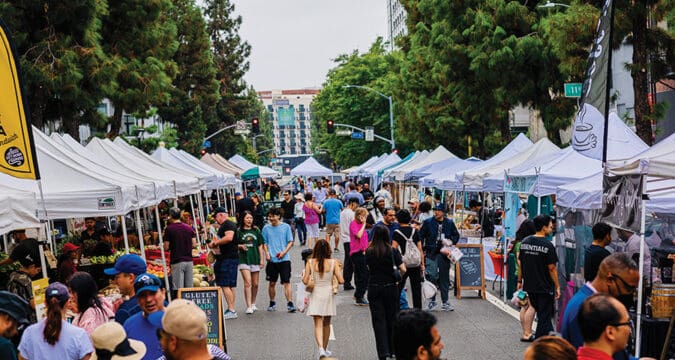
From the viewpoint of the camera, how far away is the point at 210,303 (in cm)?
1142

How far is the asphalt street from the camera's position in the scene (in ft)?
39.1

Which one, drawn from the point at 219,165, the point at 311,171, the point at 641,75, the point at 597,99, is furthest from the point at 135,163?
the point at 311,171

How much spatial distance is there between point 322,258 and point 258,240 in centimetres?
413

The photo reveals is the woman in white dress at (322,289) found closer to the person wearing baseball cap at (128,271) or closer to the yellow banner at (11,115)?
the yellow banner at (11,115)

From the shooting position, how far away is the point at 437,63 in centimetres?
3503

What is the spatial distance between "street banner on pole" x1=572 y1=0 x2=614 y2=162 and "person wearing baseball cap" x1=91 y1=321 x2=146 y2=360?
6.94 m

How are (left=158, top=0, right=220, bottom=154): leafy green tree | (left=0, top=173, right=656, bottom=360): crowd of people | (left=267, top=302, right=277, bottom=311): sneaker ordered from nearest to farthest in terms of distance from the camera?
1. (left=0, top=173, right=656, bottom=360): crowd of people
2. (left=267, top=302, right=277, bottom=311): sneaker
3. (left=158, top=0, right=220, bottom=154): leafy green tree

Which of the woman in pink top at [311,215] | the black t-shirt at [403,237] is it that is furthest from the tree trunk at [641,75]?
the woman in pink top at [311,215]

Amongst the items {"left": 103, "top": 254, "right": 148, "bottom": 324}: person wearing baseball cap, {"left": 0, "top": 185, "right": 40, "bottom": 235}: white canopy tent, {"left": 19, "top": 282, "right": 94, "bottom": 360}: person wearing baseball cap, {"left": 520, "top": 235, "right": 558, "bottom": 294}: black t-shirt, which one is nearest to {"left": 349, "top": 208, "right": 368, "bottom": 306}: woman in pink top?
{"left": 520, "top": 235, "right": 558, "bottom": 294}: black t-shirt

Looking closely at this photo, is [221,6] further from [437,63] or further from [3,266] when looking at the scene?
[3,266]

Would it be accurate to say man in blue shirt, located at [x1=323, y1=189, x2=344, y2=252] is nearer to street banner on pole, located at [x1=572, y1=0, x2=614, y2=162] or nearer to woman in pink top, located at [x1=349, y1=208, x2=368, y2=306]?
woman in pink top, located at [x1=349, y1=208, x2=368, y2=306]

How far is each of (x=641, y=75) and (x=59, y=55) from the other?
1468cm

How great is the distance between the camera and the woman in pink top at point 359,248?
53.8ft

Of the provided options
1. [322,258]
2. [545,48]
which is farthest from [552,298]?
[545,48]
